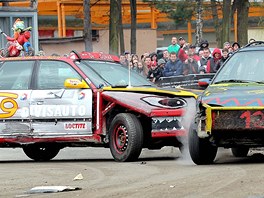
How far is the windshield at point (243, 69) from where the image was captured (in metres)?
13.8

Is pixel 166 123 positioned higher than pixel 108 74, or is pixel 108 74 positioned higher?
pixel 108 74

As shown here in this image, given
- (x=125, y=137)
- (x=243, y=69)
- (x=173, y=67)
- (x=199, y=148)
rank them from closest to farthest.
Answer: (x=199, y=148)
(x=243, y=69)
(x=125, y=137)
(x=173, y=67)

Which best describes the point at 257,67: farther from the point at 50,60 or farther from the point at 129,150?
the point at 50,60

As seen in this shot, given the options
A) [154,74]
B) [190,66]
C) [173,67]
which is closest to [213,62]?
[190,66]

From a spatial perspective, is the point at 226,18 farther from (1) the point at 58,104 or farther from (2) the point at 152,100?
(2) the point at 152,100

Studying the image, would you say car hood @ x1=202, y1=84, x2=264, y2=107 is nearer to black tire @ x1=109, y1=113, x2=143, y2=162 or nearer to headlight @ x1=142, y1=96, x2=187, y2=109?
headlight @ x1=142, y1=96, x2=187, y2=109

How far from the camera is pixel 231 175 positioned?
1141cm

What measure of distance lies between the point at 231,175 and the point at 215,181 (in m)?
0.60

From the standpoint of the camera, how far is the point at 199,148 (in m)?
13.1

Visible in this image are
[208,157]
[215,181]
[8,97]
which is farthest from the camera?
[8,97]

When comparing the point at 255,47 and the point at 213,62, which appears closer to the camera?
the point at 255,47

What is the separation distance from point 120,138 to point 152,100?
793mm

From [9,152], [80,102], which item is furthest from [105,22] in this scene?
[80,102]

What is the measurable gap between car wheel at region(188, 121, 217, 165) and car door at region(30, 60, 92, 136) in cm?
232
